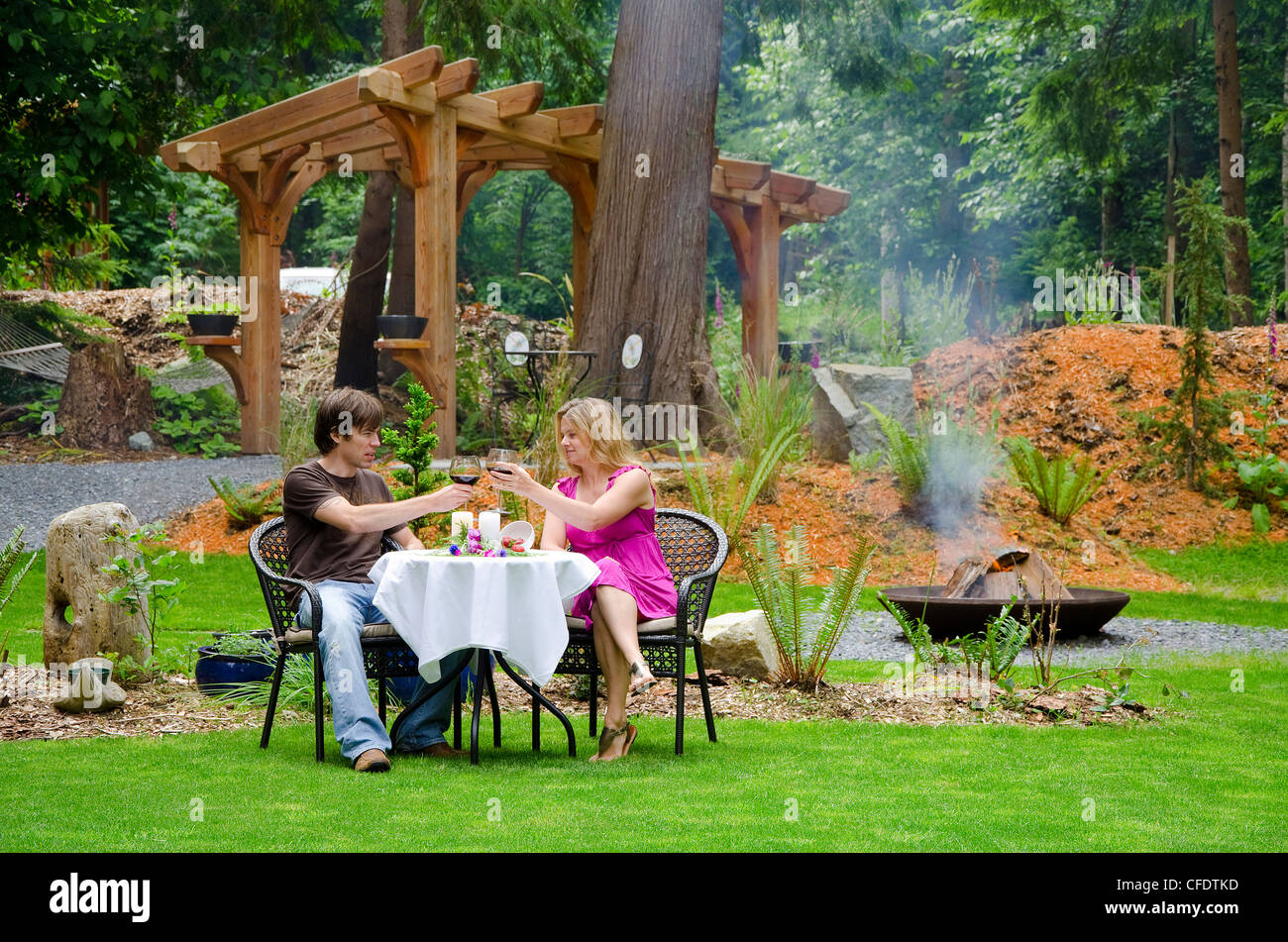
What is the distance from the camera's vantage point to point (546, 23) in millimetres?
13000

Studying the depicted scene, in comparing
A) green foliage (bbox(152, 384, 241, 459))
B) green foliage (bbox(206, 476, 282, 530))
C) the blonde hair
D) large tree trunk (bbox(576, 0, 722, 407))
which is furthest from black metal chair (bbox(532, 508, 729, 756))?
green foliage (bbox(152, 384, 241, 459))

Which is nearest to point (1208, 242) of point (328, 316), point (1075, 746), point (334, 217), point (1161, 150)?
point (1075, 746)

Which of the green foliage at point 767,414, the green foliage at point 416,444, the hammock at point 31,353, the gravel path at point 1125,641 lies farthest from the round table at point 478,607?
the hammock at point 31,353

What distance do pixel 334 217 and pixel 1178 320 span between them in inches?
759

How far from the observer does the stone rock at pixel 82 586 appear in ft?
17.2

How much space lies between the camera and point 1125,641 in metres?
7.34

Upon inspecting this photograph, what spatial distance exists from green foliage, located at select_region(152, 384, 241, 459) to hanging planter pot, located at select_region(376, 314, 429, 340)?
14.6 ft

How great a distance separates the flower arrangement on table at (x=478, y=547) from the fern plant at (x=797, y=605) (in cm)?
121

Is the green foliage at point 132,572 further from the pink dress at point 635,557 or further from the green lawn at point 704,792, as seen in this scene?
the pink dress at point 635,557

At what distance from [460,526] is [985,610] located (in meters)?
3.25

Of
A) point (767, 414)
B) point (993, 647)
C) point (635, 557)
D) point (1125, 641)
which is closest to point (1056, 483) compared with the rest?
point (767, 414)

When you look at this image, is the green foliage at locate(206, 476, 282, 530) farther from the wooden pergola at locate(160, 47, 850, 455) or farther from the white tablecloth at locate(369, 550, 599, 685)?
the white tablecloth at locate(369, 550, 599, 685)
